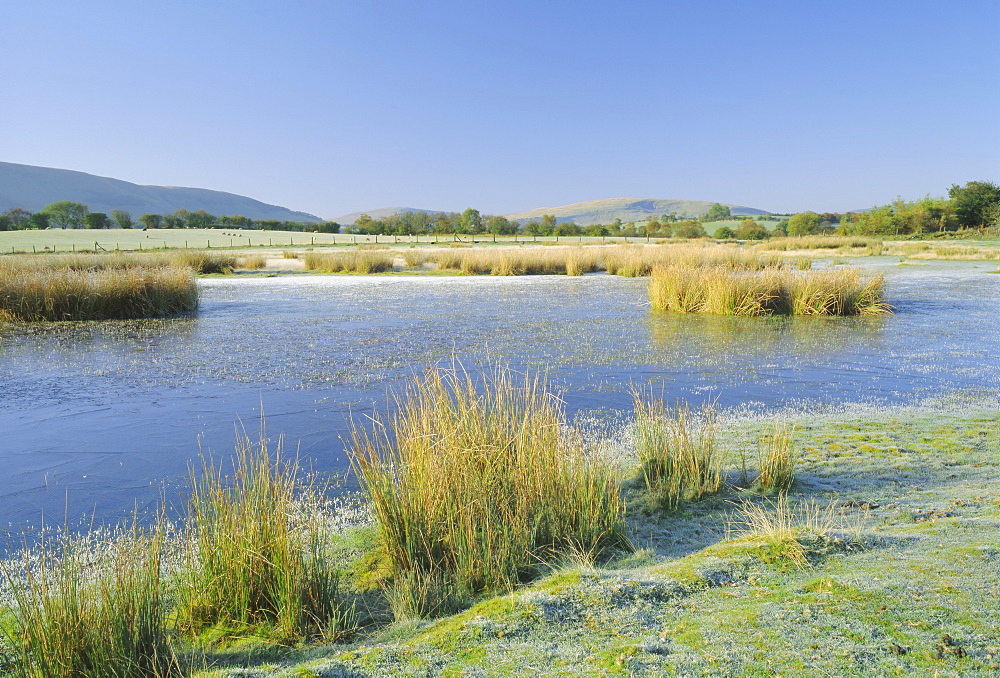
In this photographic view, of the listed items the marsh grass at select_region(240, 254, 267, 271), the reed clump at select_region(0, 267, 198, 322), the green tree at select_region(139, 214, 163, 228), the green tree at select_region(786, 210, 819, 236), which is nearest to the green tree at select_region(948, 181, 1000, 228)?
the green tree at select_region(786, 210, 819, 236)

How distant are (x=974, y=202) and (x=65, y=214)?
11270 centimetres

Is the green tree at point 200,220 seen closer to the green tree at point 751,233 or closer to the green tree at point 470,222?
the green tree at point 470,222

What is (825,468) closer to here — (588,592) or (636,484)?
(636,484)

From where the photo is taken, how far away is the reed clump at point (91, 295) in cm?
1496

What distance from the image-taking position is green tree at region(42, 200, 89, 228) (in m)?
87.6

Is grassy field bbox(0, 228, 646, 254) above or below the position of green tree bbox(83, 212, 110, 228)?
below

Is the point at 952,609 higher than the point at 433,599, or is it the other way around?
the point at 952,609

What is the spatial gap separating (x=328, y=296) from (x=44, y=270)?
7554 millimetres

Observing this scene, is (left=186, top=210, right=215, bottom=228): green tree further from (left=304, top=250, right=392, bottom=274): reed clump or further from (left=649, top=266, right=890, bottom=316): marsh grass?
(left=649, top=266, right=890, bottom=316): marsh grass

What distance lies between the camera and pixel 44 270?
58.1ft

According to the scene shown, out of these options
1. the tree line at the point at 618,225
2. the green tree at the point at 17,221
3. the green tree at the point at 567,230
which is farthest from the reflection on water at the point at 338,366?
the green tree at the point at 17,221

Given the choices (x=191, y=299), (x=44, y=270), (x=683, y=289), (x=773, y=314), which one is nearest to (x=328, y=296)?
(x=191, y=299)

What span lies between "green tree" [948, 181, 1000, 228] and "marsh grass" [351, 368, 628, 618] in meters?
79.2

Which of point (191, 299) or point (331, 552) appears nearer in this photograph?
point (331, 552)
